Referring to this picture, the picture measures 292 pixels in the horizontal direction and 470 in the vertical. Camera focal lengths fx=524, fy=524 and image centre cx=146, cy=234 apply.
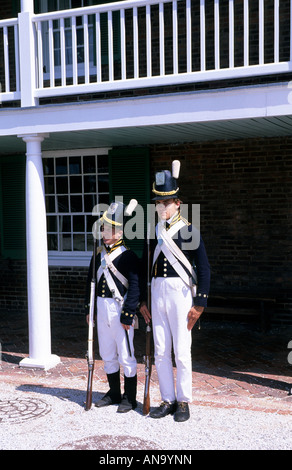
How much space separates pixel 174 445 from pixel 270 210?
184 inches

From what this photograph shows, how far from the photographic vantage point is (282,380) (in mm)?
5637

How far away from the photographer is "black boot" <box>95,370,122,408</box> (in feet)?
16.2

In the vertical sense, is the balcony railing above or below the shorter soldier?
above

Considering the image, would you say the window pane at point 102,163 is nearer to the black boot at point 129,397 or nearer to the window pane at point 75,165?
the window pane at point 75,165

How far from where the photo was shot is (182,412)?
4.61 meters

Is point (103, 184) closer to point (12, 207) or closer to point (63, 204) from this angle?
point (63, 204)

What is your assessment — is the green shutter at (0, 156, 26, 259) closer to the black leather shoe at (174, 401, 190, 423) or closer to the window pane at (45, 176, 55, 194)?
the window pane at (45, 176, 55, 194)

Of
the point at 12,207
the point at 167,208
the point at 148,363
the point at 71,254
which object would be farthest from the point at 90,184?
the point at 148,363

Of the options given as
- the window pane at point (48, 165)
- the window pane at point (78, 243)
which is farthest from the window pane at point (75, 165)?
the window pane at point (78, 243)

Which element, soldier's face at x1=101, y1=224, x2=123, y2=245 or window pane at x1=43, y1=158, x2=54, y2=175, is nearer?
soldier's face at x1=101, y1=224, x2=123, y2=245

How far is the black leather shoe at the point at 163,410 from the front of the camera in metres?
4.63

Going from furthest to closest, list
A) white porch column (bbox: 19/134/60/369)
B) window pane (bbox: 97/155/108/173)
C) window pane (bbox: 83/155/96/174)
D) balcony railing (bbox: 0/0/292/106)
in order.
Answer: window pane (bbox: 83/155/96/174)
window pane (bbox: 97/155/108/173)
white porch column (bbox: 19/134/60/369)
balcony railing (bbox: 0/0/292/106)

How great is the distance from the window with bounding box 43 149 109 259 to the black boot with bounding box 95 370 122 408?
4451 millimetres

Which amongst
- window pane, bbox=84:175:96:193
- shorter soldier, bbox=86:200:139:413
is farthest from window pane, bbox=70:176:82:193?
shorter soldier, bbox=86:200:139:413
